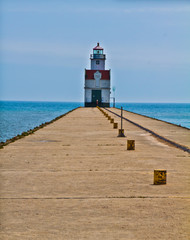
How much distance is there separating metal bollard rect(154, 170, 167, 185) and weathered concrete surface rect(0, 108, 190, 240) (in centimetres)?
14

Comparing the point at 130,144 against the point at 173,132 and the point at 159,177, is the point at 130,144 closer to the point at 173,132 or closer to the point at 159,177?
the point at 159,177

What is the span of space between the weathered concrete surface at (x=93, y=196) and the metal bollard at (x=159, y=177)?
144 mm

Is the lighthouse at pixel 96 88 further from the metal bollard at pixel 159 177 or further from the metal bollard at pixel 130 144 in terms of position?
the metal bollard at pixel 159 177

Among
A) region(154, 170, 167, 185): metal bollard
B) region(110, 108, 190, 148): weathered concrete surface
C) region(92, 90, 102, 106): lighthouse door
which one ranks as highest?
region(92, 90, 102, 106): lighthouse door

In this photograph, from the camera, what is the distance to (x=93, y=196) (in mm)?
8398

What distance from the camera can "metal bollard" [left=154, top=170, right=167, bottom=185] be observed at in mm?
9484

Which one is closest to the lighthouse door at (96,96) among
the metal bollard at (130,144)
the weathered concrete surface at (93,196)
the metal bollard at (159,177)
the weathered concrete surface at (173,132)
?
the weathered concrete surface at (173,132)

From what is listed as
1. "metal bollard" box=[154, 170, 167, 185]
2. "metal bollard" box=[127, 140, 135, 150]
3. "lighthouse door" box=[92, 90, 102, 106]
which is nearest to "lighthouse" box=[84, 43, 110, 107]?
"lighthouse door" box=[92, 90, 102, 106]

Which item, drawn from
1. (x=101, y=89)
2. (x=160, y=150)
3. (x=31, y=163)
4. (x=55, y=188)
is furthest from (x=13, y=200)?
(x=101, y=89)

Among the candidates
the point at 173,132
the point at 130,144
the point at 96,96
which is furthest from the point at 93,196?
the point at 96,96

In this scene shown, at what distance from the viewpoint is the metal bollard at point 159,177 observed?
9484 mm

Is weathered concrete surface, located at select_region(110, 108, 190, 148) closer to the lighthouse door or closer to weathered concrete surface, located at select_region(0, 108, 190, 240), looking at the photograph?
weathered concrete surface, located at select_region(0, 108, 190, 240)

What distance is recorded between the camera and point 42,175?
34.9 feet

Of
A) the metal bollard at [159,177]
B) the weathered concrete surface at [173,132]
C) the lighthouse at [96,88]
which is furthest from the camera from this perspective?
the lighthouse at [96,88]
